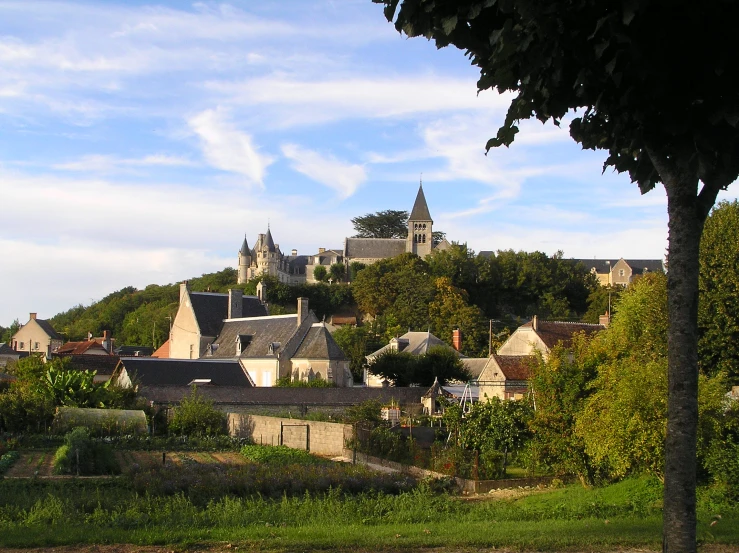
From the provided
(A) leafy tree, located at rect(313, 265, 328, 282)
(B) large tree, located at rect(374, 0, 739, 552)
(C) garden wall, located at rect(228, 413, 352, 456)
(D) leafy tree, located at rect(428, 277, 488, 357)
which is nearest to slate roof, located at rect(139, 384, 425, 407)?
(C) garden wall, located at rect(228, 413, 352, 456)

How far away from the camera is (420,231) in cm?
13138

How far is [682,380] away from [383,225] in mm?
143649

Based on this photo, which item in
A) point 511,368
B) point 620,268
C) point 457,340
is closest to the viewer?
point 511,368

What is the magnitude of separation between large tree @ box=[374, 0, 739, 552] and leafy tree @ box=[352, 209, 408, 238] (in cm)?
14183

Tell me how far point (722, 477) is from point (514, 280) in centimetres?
8474

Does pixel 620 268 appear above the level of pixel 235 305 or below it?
above

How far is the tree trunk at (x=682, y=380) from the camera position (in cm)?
638

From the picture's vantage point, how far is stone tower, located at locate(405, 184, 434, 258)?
429 ft

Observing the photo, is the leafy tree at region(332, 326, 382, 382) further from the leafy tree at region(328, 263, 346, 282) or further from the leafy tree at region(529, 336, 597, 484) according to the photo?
the leafy tree at region(529, 336, 597, 484)

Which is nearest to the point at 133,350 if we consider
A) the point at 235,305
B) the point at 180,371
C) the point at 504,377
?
the point at 235,305

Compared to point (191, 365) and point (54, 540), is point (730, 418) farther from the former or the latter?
point (191, 365)

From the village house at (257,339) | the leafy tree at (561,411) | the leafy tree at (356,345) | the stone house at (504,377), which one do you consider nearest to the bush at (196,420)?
the stone house at (504,377)

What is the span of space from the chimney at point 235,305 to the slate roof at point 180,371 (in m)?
18.0

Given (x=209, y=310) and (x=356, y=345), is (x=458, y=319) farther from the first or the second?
(x=209, y=310)
